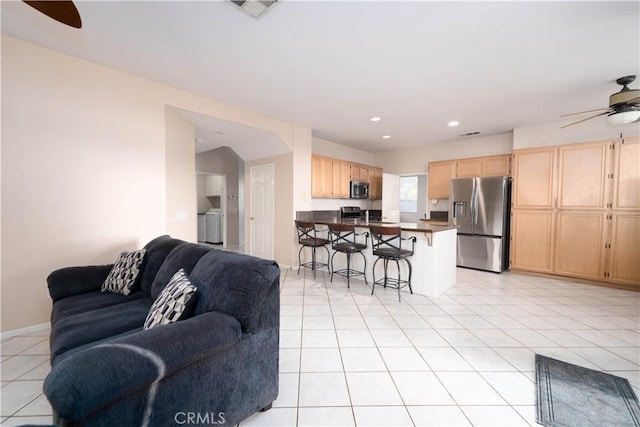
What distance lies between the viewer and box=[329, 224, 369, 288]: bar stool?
12.6 feet

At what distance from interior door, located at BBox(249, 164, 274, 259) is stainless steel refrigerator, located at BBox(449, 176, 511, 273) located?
3.74 m

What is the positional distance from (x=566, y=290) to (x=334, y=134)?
15.5 ft

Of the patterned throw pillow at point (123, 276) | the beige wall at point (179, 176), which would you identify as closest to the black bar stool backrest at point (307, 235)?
the beige wall at point (179, 176)

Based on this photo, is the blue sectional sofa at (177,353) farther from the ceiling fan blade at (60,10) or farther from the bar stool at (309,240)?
the bar stool at (309,240)

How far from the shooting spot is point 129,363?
992mm

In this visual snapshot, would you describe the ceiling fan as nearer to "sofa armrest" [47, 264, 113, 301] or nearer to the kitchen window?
the kitchen window

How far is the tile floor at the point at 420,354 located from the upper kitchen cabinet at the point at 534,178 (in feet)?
5.29

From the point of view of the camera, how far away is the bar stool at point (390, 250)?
3410 millimetres

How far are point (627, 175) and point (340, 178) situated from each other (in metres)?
4.59

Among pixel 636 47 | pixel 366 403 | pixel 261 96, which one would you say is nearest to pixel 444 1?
pixel 636 47

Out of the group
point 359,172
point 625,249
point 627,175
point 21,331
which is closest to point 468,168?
point 627,175

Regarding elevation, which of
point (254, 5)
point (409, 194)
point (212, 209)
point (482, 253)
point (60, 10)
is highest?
point (254, 5)

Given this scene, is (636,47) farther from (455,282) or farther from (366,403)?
(366,403)

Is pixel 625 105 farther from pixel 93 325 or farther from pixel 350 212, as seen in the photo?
pixel 93 325
